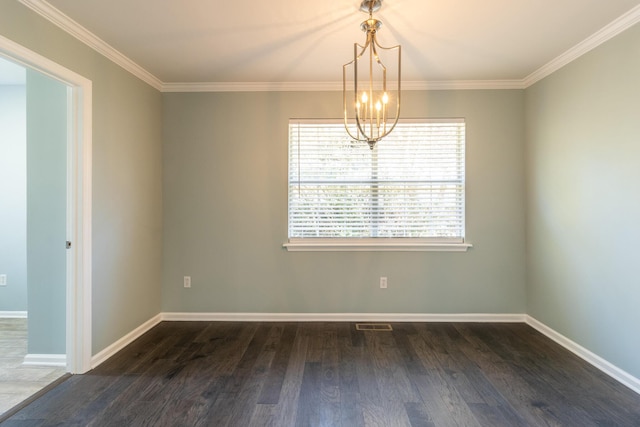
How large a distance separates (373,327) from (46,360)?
2.81 meters

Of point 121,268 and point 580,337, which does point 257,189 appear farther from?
point 580,337

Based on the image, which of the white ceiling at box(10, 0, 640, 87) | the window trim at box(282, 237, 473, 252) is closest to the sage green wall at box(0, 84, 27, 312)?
the white ceiling at box(10, 0, 640, 87)

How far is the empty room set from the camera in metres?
2.12

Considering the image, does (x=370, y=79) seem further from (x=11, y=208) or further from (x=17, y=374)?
(x=11, y=208)

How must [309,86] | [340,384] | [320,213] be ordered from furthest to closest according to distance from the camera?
[320,213], [309,86], [340,384]

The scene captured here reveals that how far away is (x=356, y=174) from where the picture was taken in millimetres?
3471

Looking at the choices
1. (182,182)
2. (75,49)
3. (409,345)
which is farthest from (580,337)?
(75,49)

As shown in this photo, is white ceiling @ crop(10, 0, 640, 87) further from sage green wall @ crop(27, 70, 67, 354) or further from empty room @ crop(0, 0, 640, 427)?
sage green wall @ crop(27, 70, 67, 354)

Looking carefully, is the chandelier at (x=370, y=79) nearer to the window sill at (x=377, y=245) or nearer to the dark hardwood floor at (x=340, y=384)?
the window sill at (x=377, y=245)

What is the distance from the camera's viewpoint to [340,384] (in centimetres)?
226

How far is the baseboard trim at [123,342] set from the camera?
255 cm

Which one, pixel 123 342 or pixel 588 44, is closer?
pixel 588 44

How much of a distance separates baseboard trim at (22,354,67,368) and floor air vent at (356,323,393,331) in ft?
8.25

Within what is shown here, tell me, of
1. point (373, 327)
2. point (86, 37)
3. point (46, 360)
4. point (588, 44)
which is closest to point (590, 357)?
point (373, 327)
